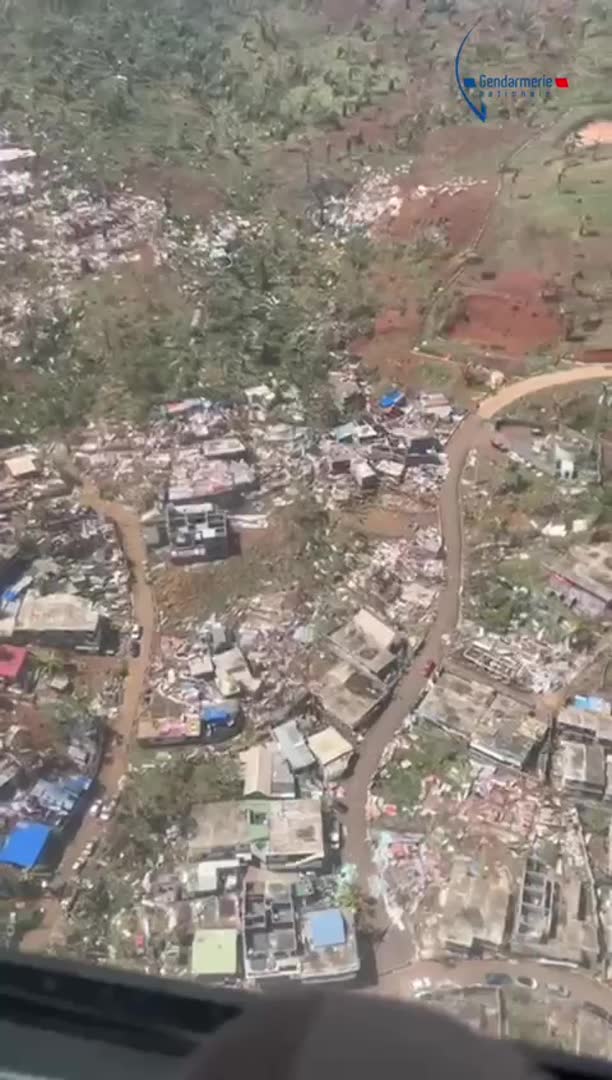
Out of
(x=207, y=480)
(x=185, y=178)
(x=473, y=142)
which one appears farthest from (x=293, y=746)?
(x=473, y=142)

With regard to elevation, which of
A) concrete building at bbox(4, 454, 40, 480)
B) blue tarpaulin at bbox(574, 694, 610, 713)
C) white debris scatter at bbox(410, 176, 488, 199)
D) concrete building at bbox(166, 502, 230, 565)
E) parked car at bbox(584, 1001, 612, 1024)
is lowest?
parked car at bbox(584, 1001, 612, 1024)

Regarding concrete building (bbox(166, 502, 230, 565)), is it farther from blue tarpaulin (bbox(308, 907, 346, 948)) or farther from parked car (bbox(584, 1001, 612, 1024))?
parked car (bbox(584, 1001, 612, 1024))

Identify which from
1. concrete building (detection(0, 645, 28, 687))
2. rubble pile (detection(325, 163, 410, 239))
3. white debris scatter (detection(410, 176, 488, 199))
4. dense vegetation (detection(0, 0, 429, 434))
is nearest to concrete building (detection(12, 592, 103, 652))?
concrete building (detection(0, 645, 28, 687))

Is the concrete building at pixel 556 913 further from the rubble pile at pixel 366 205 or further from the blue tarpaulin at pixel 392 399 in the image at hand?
the rubble pile at pixel 366 205

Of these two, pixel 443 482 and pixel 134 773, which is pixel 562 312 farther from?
pixel 134 773

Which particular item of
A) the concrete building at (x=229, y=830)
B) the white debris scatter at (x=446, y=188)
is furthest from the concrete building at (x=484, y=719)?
the white debris scatter at (x=446, y=188)

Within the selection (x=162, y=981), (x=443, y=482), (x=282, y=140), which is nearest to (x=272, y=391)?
(x=443, y=482)

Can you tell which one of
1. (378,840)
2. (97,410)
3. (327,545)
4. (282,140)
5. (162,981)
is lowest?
(378,840)
